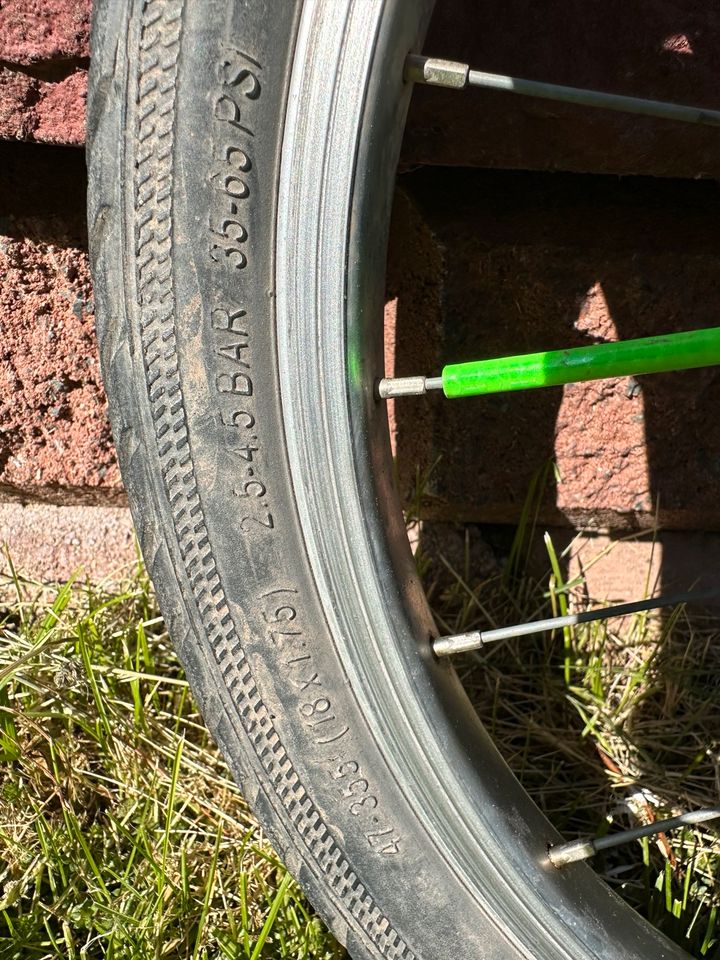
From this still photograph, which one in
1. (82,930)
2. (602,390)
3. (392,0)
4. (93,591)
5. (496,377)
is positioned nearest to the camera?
(392,0)

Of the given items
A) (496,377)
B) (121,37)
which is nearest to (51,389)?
(121,37)

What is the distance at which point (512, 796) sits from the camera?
2.80 ft

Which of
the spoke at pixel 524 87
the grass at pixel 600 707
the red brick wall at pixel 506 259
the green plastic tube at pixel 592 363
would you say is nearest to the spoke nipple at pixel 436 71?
the spoke at pixel 524 87

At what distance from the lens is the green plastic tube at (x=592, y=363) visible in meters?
0.76

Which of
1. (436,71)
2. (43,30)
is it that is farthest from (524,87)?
(43,30)

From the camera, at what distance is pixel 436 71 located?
725 millimetres

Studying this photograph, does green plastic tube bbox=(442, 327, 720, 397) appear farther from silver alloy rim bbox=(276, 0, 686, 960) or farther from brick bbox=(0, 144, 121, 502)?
brick bbox=(0, 144, 121, 502)

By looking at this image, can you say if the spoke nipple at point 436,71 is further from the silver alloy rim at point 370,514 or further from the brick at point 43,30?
the brick at point 43,30

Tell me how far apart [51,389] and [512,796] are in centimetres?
85

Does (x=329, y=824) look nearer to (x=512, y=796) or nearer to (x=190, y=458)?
(x=512, y=796)

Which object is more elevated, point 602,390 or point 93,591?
point 602,390

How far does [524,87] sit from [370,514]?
37cm

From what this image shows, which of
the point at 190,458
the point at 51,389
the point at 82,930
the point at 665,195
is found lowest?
the point at 82,930

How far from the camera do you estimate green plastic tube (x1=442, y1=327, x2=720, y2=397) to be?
76 centimetres
